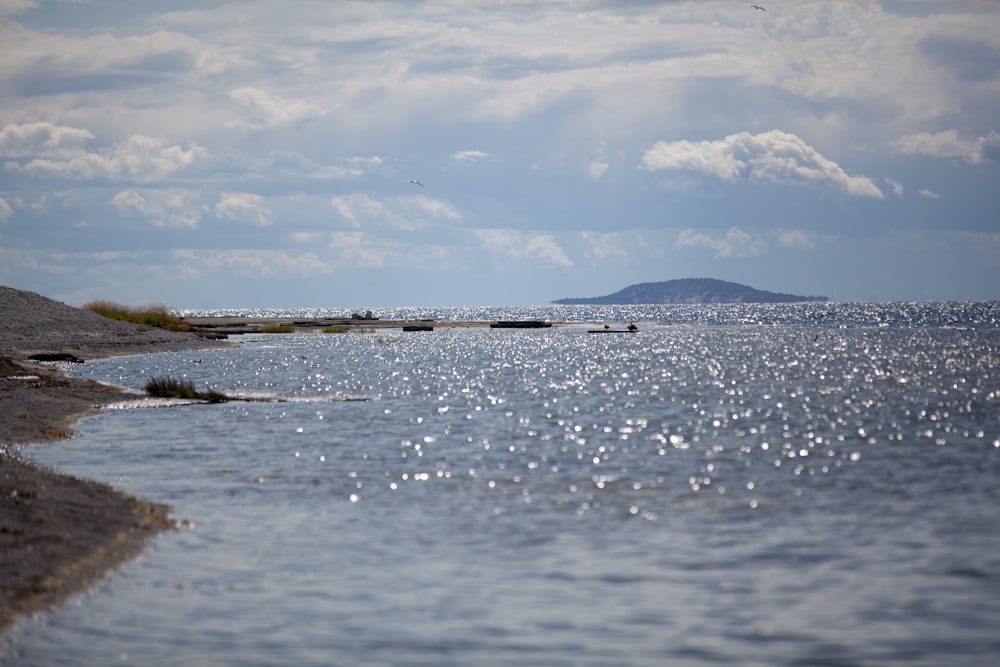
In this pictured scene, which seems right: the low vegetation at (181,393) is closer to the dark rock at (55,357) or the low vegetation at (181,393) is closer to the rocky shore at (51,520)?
the rocky shore at (51,520)

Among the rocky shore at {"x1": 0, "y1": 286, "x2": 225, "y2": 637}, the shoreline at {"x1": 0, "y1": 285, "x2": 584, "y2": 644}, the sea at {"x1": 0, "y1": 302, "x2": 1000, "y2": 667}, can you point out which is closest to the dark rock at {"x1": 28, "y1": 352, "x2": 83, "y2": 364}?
the shoreline at {"x1": 0, "y1": 285, "x2": 584, "y2": 644}

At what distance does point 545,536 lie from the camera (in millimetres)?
22406

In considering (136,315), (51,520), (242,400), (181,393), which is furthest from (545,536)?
(136,315)

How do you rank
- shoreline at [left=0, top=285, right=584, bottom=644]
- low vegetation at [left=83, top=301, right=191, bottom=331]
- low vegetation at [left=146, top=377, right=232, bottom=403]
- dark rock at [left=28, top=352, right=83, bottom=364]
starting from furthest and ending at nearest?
1. low vegetation at [left=83, top=301, right=191, bottom=331]
2. dark rock at [left=28, top=352, right=83, bottom=364]
3. low vegetation at [left=146, top=377, right=232, bottom=403]
4. shoreline at [left=0, top=285, right=584, bottom=644]

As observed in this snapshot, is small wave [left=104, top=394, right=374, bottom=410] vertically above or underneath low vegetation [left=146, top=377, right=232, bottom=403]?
underneath

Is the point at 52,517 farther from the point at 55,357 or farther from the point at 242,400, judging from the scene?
the point at 55,357

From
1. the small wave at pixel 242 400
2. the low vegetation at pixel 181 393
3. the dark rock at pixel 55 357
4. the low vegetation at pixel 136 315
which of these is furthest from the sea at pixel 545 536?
the low vegetation at pixel 136 315

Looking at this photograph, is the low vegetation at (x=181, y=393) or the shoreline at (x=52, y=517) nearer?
the shoreline at (x=52, y=517)

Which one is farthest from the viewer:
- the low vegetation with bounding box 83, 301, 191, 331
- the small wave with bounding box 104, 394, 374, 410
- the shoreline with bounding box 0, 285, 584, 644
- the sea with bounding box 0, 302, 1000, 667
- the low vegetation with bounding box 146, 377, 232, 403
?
the low vegetation with bounding box 83, 301, 191, 331

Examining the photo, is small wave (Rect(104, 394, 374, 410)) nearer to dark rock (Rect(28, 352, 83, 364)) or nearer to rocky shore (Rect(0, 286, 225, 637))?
rocky shore (Rect(0, 286, 225, 637))

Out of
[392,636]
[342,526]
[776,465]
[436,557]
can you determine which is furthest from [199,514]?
[776,465]

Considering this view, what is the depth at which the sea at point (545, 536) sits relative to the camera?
1502 cm

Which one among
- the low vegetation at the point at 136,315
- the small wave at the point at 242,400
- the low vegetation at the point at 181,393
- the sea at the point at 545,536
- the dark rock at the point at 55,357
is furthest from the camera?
the low vegetation at the point at 136,315

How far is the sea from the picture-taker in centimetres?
1502
